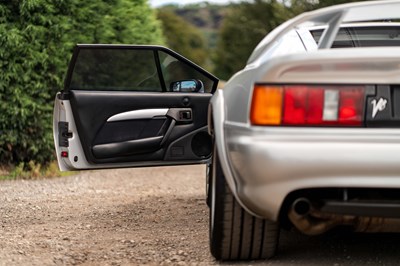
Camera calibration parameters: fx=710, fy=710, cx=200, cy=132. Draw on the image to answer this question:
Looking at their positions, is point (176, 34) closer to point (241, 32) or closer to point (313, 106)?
point (241, 32)

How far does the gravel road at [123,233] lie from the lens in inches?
172

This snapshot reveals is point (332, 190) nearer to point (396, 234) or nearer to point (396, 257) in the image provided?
point (396, 257)

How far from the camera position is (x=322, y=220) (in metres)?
3.78

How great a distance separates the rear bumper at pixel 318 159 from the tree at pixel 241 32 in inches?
665

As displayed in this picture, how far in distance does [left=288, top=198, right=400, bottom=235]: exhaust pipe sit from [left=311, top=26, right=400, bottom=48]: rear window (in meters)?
1.67

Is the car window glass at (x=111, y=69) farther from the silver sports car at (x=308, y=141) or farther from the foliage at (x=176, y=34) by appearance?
the foliage at (x=176, y=34)

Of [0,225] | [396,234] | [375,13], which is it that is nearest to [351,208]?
[375,13]

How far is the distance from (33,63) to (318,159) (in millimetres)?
5887

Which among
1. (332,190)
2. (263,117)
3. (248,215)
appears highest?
(263,117)

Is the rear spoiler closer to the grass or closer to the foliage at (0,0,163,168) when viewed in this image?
the foliage at (0,0,163,168)

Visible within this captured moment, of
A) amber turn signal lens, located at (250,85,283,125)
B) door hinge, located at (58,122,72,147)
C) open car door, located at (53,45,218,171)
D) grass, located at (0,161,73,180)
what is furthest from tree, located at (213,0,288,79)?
amber turn signal lens, located at (250,85,283,125)

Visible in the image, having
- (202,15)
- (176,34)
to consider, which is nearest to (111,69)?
(176,34)

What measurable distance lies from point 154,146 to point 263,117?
238cm

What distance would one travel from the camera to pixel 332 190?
12.0ft
